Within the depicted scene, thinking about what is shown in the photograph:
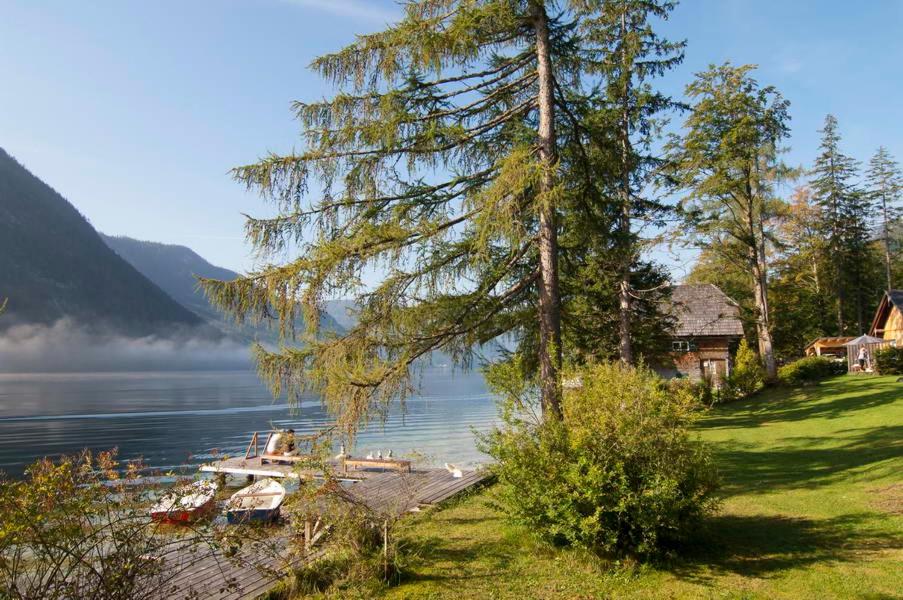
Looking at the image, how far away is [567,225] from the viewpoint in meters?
12.4

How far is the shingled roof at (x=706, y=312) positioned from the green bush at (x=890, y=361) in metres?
6.85

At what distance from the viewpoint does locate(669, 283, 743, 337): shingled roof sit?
111ft

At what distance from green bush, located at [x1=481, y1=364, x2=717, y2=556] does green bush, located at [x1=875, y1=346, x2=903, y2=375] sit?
2820 cm

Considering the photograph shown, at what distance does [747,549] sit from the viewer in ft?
26.2

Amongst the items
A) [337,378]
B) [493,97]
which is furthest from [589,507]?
[493,97]

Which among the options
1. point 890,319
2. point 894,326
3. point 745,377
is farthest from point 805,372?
point 890,319

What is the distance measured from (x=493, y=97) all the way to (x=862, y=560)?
31.9ft

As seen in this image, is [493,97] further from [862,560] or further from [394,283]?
[862,560]

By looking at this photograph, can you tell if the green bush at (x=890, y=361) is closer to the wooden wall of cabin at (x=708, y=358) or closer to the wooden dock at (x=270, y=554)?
the wooden wall of cabin at (x=708, y=358)

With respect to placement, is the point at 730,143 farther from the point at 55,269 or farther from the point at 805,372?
the point at 55,269

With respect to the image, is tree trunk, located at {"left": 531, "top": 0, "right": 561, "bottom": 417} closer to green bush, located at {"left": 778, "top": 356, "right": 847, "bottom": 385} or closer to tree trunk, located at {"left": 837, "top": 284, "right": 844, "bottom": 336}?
green bush, located at {"left": 778, "top": 356, "right": 847, "bottom": 385}

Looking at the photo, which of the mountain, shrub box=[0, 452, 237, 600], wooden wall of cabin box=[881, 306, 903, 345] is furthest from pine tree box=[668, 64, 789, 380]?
the mountain

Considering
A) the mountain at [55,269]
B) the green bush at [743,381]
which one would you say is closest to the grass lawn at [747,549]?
the green bush at [743,381]

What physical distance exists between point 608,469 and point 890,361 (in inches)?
1181
